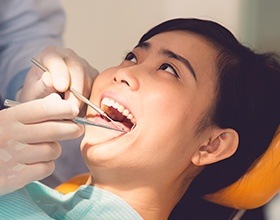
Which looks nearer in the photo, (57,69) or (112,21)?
(57,69)

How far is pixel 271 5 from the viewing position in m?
1.78

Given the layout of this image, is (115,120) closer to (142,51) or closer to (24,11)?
(142,51)

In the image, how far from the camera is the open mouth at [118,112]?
123cm

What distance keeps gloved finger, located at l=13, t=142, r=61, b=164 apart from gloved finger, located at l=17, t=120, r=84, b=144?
1 centimetres

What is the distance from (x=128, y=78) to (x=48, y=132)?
21 cm

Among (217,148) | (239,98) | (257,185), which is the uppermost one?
(239,98)

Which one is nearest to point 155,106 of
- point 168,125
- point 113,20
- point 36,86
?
point 168,125

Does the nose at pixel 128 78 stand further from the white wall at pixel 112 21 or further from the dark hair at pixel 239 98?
the white wall at pixel 112 21

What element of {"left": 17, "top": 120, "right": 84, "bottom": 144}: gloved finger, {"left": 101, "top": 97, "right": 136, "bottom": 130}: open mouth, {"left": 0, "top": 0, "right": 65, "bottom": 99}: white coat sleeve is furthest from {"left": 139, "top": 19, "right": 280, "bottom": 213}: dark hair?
{"left": 0, "top": 0, "right": 65, "bottom": 99}: white coat sleeve

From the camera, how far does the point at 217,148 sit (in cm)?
132

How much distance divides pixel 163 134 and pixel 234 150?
185mm

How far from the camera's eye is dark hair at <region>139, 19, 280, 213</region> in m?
1.31

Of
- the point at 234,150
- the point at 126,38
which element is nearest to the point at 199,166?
the point at 234,150

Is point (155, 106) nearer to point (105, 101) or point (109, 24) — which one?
point (105, 101)
